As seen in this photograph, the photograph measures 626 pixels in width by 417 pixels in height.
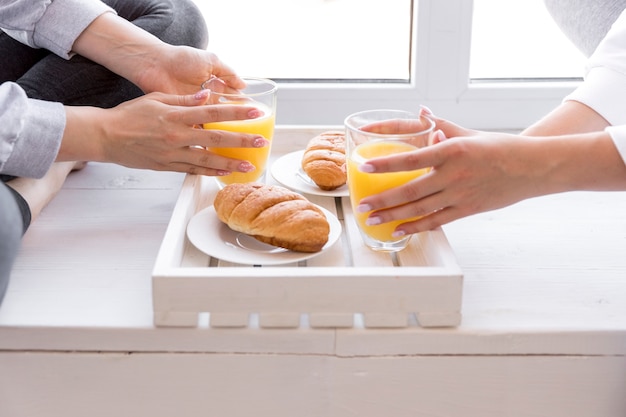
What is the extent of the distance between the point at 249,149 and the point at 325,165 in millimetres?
119

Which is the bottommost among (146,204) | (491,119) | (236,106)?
(491,119)

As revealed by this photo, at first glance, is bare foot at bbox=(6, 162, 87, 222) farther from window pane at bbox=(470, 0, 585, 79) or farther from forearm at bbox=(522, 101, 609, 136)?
window pane at bbox=(470, 0, 585, 79)

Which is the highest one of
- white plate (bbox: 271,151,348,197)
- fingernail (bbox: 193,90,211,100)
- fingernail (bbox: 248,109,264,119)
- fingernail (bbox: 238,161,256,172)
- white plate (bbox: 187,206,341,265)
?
fingernail (bbox: 193,90,211,100)

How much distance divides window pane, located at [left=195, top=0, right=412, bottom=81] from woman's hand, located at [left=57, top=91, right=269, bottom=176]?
858 mm

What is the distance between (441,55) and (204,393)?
114cm

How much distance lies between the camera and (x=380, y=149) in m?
1.07

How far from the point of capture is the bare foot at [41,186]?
1.29 m

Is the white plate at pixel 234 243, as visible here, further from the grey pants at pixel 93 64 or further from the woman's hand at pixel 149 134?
the grey pants at pixel 93 64

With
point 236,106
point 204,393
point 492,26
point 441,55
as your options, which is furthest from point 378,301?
point 492,26

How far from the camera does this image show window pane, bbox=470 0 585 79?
6.67 feet

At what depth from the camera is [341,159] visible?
4.27ft

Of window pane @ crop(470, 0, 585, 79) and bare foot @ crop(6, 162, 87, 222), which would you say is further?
window pane @ crop(470, 0, 585, 79)

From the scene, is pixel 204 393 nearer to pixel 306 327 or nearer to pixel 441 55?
pixel 306 327

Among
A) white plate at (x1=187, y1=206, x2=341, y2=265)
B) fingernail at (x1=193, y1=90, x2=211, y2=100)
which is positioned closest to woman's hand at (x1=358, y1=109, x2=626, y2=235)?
white plate at (x1=187, y1=206, x2=341, y2=265)
